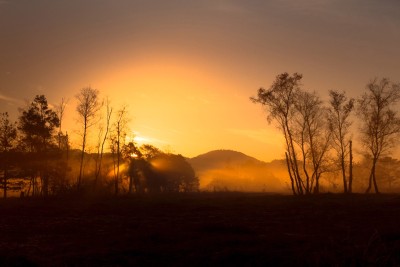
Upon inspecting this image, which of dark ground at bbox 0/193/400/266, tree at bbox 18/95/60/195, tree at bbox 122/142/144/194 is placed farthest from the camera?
tree at bbox 122/142/144/194

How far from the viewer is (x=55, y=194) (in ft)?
190

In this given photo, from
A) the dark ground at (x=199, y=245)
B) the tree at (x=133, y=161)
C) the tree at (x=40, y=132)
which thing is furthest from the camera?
the tree at (x=133, y=161)

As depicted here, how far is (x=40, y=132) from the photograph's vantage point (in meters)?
62.1

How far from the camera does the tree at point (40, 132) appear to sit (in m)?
61.6

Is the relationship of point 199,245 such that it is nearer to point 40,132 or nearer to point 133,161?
point 40,132

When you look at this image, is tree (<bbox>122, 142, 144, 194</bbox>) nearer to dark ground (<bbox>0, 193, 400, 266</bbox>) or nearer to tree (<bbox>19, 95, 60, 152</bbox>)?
tree (<bbox>19, 95, 60, 152</bbox>)

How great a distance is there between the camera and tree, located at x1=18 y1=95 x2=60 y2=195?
61.6 m

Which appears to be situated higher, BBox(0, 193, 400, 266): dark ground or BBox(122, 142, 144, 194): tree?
BBox(122, 142, 144, 194): tree

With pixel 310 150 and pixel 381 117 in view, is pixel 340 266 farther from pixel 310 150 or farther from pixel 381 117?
pixel 381 117

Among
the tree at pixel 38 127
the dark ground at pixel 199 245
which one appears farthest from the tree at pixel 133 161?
the dark ground at pixel 199 245

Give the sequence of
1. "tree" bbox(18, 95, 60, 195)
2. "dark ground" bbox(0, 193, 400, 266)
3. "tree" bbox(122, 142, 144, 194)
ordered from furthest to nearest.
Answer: "tree" bbox(122, 142, 144, 194) < "tree" bbox(18, 95, 60, 195) < "dark ground" bbox(0, 193, 400, 266)

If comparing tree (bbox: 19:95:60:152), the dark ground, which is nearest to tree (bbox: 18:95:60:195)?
tree (bbox: 19:95:60:152)

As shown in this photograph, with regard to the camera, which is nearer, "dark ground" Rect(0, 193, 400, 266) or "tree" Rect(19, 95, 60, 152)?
"dark ground" Rect(0, 193, 400, 266)

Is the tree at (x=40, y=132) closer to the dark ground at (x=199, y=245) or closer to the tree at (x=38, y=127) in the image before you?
the tree at (x=38, y=127)
